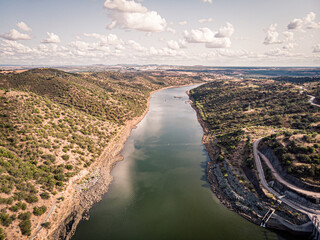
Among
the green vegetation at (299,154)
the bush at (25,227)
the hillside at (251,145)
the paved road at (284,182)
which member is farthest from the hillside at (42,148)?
the green vegetation at (299,154)

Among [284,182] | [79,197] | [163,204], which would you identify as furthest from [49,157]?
[284,182]

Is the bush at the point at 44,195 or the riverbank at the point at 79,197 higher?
the bush at the point at 44,195

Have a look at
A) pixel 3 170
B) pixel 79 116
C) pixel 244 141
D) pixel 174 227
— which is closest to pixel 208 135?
pixel 244 141

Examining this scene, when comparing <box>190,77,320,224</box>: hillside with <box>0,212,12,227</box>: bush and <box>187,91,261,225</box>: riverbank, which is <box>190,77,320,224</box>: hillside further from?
<box>0,212,12,227</box>: bush

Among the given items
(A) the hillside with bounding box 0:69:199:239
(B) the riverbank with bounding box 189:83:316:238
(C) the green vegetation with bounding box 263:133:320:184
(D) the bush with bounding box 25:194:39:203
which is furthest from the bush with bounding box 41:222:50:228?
(C) the green vegetation with bounding box 263:133:320:184

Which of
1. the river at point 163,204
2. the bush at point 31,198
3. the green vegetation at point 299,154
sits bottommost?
the river at point 163,204

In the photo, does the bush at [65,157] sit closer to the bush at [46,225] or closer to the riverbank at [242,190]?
the bush at [46,225]
